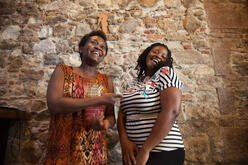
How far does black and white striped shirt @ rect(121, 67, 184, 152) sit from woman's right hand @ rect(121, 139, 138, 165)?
0.03 metres

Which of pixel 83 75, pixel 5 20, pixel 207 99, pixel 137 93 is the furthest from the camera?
pixel 5 20

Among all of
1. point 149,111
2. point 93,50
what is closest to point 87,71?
point 93,50

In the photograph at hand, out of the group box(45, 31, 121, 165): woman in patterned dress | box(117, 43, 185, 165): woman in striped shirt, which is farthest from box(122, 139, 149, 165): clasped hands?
box(45, 31, 121, 165): woman in patterned dress

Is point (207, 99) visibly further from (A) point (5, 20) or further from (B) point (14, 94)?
(A) point (5, 20)

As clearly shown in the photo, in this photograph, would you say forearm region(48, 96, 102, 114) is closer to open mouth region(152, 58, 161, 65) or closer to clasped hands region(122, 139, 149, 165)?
clasped hands region(122, 139, 149, 165)

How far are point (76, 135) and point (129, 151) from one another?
1.48 feet

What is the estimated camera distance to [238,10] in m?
2.40

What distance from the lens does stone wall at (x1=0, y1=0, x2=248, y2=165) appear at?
1917 mm

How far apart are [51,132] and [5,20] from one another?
6.70ft

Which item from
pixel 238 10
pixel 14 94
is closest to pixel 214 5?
pixel 238 10

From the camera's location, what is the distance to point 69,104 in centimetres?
122

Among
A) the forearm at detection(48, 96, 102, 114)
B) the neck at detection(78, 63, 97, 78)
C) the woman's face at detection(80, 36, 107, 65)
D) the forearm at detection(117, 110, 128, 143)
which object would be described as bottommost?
the forearm at detection(117, 110, 128, 143)

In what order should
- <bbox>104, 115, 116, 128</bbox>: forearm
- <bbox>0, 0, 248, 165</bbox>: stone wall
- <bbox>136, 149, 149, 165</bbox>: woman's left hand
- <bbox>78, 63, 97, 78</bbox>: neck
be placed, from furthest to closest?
<bbox>0, 0, 248, 165</bbox>: stone wall, <bbox>78, 63, 97, 78</bbox>: neck, <bbox>104, 115, 116, 128</bbox>: forearm, <bbox>136, 149, 149, 165</bbox>: woman's left hand

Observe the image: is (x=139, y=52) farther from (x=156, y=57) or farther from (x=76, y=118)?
(x=76, y=118)
